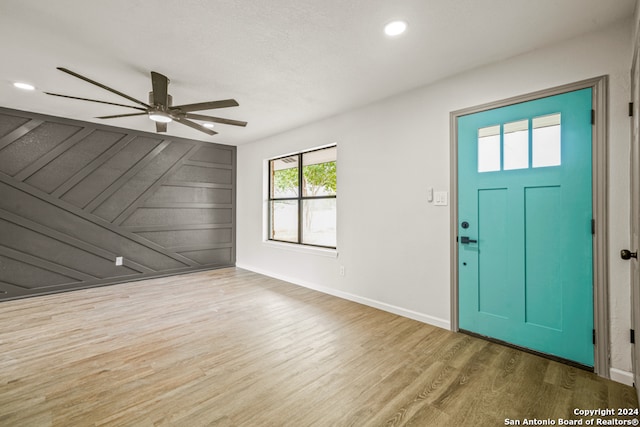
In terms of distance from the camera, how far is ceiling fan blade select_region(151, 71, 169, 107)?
2410 mm

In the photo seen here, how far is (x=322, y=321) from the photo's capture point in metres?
3.04

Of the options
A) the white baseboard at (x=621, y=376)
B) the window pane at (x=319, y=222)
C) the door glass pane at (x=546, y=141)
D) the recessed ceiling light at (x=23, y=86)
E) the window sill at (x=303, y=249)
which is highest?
the recessed ceiling light at (x=23, y=86)

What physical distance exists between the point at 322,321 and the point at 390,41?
9.13ft

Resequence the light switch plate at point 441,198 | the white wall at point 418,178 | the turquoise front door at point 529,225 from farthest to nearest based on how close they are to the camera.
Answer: the light switch plate at point 441,198 < the turquoise front door at point 529,225 < the white wall at point 418,178

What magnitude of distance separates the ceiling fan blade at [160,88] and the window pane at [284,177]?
8.07 ft

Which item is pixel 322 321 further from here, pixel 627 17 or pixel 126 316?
pixel 627 17

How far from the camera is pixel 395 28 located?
6.72 feet

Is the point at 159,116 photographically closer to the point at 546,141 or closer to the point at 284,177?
the point at 284,177

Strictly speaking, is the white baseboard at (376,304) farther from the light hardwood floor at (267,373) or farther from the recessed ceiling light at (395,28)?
the recessed ceiling light at (395,28)

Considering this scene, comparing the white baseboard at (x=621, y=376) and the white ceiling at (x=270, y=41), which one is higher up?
the white ceiling at (x=270, y=41)

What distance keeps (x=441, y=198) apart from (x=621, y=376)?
1817 millimetres

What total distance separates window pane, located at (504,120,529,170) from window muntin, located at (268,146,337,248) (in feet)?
7.42

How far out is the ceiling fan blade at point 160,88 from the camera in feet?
7.91

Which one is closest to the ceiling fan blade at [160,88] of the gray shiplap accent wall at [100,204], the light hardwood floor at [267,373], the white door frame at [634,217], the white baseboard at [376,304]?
the light hardwood floor at [267,373]
